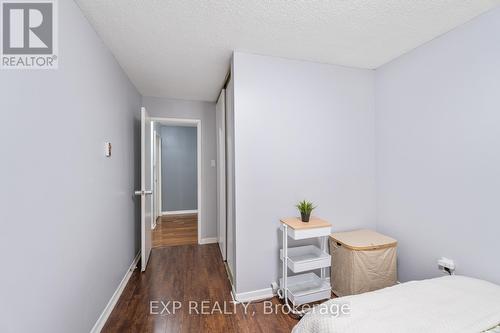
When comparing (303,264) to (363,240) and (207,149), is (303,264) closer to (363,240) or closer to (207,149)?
(363,240)

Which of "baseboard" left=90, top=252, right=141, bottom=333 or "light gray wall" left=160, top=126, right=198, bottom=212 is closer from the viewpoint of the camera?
"baseboard" left=90, top=252, right=141, bottom=333

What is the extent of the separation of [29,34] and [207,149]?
2584mm

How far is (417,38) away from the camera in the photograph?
1.88m

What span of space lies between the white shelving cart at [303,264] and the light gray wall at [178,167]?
400 centimetres

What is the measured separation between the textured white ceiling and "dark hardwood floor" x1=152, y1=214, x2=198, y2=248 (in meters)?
2.72

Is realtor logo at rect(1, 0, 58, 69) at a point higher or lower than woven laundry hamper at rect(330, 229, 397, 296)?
higher

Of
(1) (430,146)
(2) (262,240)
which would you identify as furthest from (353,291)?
(1) (430,146)

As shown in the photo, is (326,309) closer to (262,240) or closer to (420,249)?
(262,240)

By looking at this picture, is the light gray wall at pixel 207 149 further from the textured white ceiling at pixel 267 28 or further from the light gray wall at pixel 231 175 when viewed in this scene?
the textured white ceiling at pixel 267 28

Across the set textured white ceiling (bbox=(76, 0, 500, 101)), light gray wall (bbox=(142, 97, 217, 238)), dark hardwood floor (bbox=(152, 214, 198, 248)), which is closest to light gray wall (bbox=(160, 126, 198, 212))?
dark hardwood floor (bbox=(152, 214, 198, 248))

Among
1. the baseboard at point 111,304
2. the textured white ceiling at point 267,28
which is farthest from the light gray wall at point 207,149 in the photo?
the baseboard at point 111,304

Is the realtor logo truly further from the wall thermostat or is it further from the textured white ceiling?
the wall thermostat

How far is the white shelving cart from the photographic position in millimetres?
1894

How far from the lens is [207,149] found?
3.65 meters
